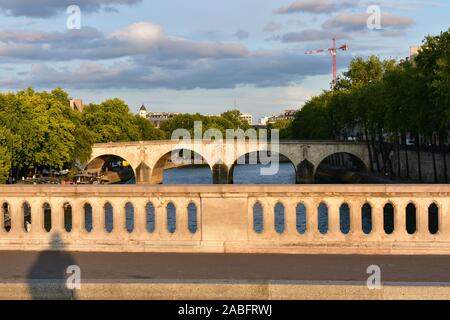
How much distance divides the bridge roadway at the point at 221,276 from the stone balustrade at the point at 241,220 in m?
0.22

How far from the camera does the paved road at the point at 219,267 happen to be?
860cm

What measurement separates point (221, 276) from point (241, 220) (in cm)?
149

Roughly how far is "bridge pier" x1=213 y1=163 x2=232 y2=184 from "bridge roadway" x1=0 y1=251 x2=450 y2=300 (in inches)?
2831

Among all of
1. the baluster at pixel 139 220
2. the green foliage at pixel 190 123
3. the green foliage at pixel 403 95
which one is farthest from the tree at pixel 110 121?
the baluster at pixel 139 220

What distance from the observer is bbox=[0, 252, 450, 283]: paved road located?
8.60 m

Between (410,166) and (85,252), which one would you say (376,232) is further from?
(410,166)

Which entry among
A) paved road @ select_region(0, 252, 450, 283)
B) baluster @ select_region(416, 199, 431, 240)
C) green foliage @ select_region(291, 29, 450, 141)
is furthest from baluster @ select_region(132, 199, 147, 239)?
green foliage @ select_region(291, 29, 450, 141)

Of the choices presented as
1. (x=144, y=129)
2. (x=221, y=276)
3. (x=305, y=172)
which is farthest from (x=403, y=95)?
(x=144, y=129)

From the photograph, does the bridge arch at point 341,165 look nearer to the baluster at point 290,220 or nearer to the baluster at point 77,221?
the baluster at point 290,220

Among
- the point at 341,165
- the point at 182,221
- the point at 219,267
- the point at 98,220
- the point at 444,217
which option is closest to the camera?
the point at 219,267

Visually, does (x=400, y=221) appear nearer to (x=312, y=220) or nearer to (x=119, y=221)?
(x=312, y=220)

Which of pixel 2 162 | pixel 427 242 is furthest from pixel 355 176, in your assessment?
pixel 427 242

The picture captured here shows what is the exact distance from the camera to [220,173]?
8244cm
